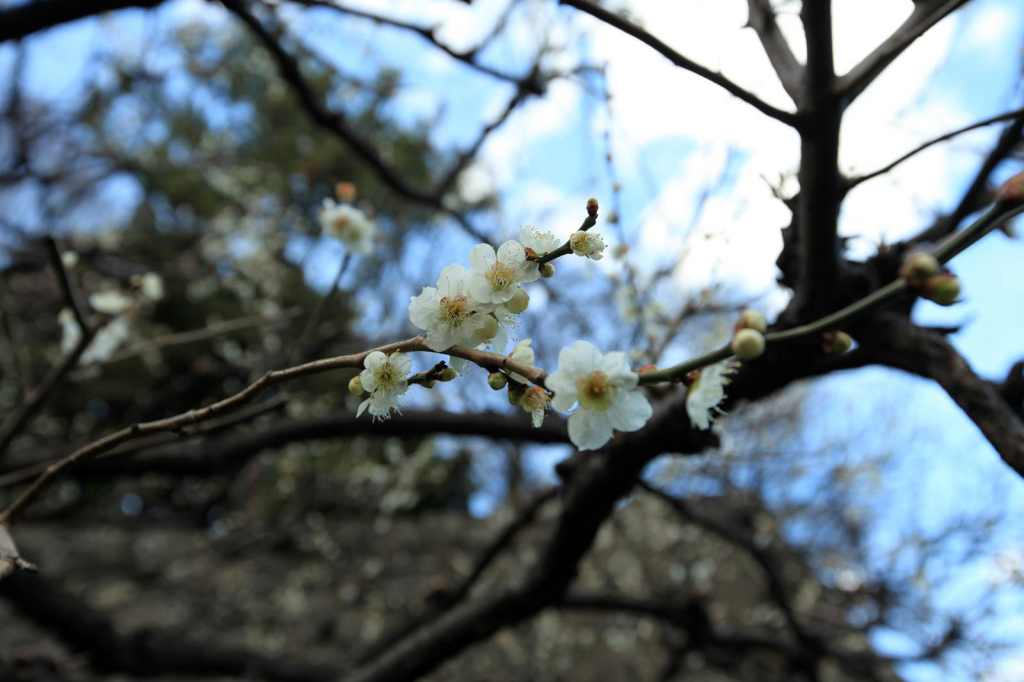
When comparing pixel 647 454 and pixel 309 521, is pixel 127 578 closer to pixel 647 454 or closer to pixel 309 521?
pixel 309 521

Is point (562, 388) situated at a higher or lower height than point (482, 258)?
lower

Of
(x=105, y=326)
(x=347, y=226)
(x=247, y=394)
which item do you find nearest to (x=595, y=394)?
(x=247, y=394)

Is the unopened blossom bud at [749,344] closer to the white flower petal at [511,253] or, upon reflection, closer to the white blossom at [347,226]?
the white flower petal at [511,253]

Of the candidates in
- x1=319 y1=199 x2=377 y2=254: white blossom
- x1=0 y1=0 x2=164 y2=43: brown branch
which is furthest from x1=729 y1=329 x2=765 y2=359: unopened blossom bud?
x1=0 y1=0 x2=164 y2=43: brown branch

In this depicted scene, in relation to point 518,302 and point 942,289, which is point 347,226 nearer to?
point 518,302

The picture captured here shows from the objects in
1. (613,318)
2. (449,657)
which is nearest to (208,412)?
(449,657)

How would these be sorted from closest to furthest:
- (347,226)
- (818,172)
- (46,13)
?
(818,172), (347,226), (46,13)
